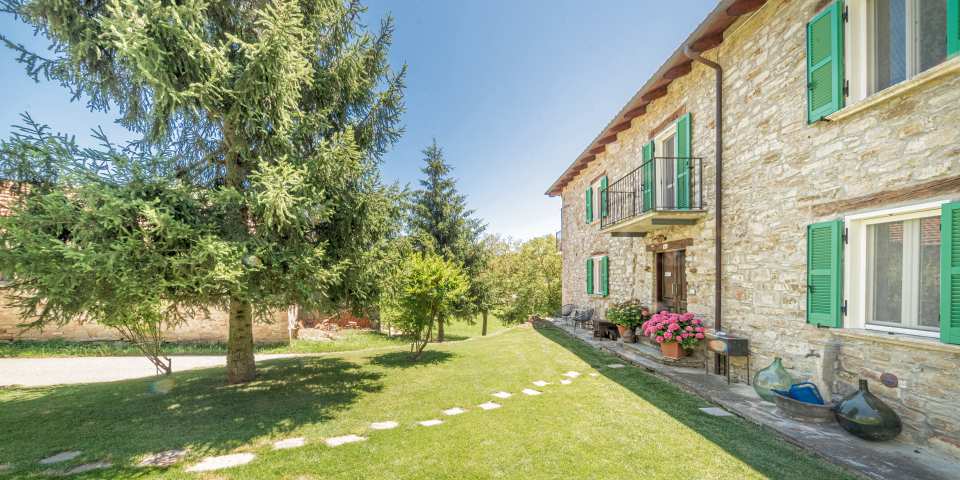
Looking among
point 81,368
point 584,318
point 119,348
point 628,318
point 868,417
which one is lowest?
point 119,348

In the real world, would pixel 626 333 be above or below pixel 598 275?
below

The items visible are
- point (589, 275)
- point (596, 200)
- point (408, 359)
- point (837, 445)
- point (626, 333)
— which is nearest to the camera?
point (837, 445)

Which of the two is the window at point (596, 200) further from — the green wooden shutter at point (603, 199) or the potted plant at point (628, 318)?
the potted plant at point (628, 318)

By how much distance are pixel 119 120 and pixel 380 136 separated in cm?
400

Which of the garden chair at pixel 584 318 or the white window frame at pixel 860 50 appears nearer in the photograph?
the white window frame at pixel 860 50

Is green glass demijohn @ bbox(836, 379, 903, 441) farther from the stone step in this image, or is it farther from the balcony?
the balcony

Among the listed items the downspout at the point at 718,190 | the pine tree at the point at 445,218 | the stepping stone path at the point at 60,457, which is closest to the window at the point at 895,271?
the downspout at the point at 718,190

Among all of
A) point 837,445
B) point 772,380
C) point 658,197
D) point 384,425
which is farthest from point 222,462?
point 658,197

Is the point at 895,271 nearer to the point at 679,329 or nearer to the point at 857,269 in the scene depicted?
the point at 857,269

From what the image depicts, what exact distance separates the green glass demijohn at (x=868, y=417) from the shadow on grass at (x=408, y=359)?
682cm

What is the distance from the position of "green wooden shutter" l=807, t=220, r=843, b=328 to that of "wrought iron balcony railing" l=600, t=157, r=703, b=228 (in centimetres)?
227

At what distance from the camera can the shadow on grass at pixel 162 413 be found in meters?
4.00

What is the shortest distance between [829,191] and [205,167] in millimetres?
9500

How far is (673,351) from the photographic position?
6691 millimetres
